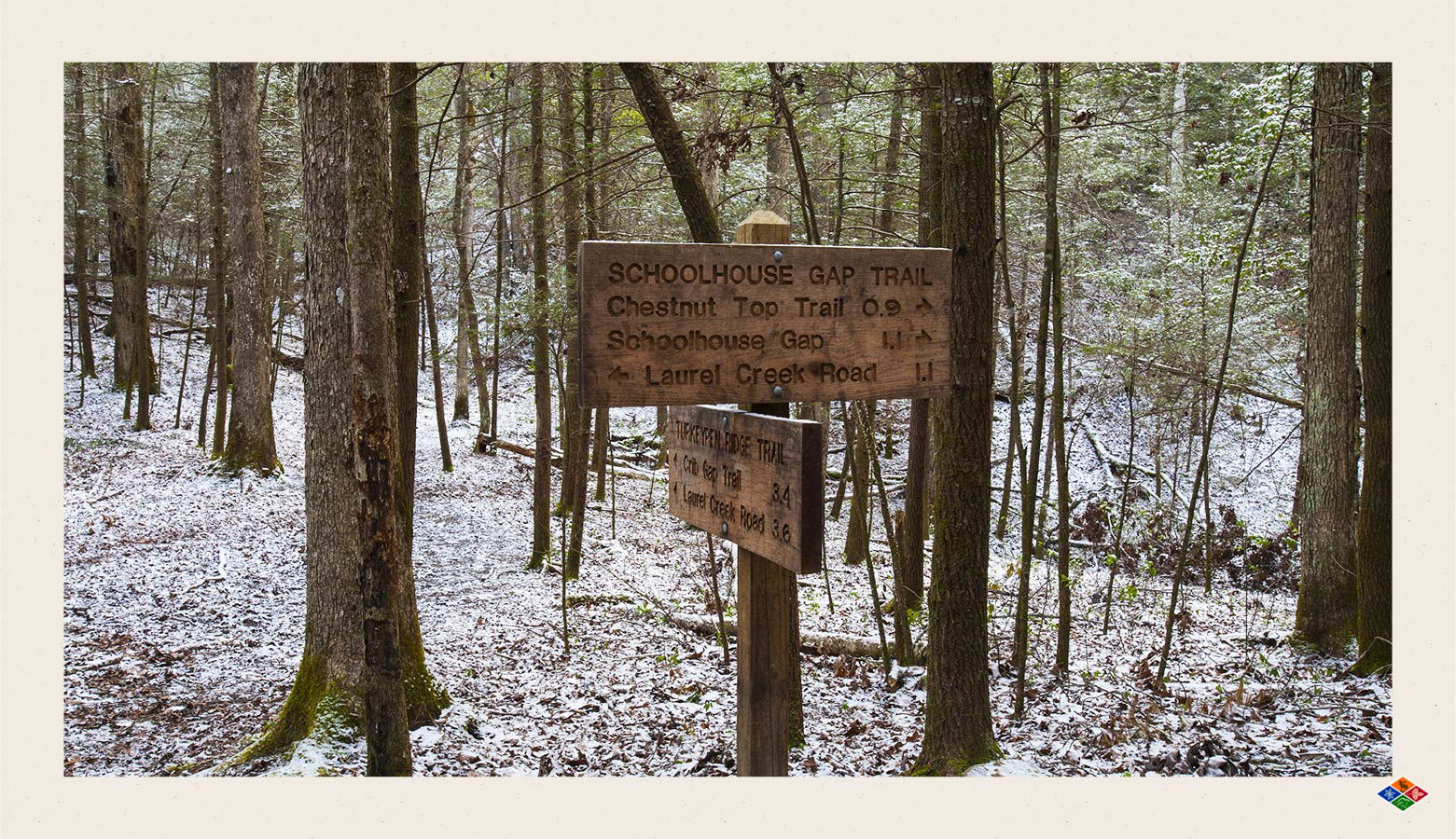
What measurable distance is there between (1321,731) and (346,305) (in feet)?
20.1

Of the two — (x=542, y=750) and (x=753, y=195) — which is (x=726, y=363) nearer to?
(x=542, y=750)

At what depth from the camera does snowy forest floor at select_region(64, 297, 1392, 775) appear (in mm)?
5160

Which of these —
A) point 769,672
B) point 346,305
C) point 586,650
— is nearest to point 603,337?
point 769,672

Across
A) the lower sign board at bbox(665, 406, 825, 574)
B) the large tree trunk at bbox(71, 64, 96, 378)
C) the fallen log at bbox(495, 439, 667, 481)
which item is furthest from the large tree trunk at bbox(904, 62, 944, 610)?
the large tree trunk at bbox(71, 64, 96, 378)

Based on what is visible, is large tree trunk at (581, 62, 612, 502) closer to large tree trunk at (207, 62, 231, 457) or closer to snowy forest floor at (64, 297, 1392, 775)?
snowy forest floor at (64, 297, 1392, 775)

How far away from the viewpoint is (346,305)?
4664mm

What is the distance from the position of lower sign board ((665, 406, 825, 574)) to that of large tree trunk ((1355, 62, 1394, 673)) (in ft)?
18.9

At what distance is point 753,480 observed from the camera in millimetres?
2621

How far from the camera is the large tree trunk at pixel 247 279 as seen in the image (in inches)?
486

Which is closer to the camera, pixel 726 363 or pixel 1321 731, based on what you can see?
pixel 726 363

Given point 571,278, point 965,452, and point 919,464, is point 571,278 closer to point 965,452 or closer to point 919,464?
point 919,464

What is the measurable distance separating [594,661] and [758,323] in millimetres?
5246
